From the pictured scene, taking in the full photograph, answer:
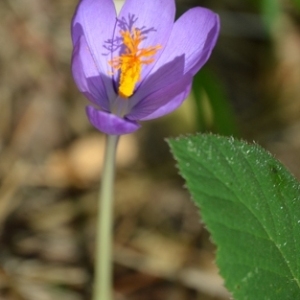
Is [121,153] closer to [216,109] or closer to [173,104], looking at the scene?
[216,109]

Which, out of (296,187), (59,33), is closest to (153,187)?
(59,33)

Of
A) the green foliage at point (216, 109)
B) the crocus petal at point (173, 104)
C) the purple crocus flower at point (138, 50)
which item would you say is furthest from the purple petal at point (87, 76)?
the green foliage at point (216, 109)

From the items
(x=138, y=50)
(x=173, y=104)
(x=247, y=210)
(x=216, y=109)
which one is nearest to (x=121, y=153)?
(x=216, y=109)

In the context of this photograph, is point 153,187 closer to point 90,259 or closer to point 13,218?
point 90,259

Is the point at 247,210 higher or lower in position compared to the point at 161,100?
lower

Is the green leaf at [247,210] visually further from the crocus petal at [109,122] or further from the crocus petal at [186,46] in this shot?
the crocus petal at [186,46]

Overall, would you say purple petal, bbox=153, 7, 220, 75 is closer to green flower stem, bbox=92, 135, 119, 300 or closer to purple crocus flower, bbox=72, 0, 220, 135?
purple crocus flower, bbox=72, 0, 220, 135
